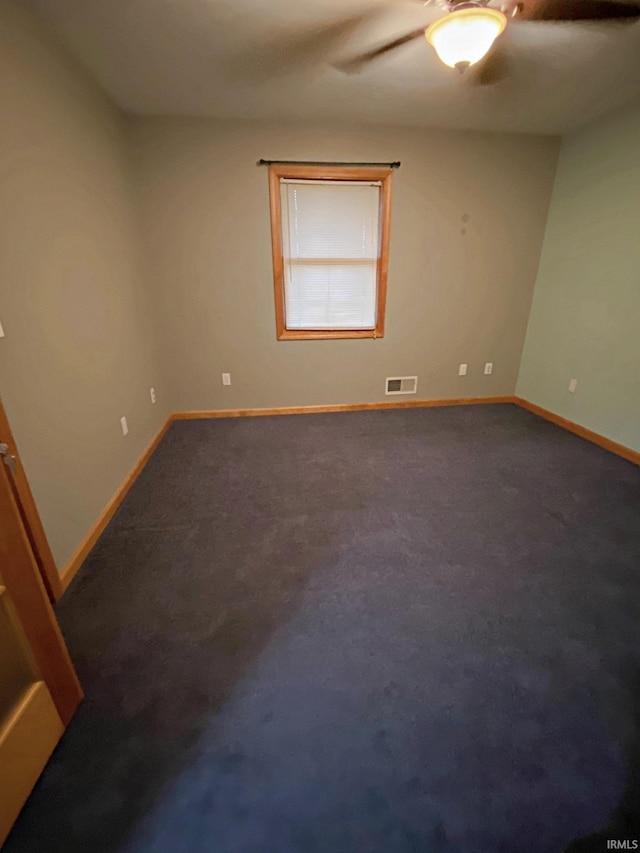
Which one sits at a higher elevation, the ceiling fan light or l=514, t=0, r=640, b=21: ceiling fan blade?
l=514, t=0, r=640, b=21: ceiling fan blade

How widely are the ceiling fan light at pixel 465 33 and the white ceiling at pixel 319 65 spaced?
300 mm

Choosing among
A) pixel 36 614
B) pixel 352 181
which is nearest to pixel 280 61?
pixel 352 181

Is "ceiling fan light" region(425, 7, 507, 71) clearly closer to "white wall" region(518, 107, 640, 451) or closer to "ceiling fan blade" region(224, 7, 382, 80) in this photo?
"ceiling fan blade" region(224, 7, 382, 80)

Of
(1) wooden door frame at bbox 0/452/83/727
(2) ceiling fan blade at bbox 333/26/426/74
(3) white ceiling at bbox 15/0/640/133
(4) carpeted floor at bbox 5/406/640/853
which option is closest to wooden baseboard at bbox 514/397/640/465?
(4) carpeted floor at bbox 5/406/640/853

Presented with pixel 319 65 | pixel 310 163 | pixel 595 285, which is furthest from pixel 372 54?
pixel 595 285

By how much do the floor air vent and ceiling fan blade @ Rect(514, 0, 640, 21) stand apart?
2.57 meters

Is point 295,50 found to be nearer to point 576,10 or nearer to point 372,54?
point 372,54

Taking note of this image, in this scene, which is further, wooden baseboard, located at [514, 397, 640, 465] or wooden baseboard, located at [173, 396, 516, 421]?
wooden baseboard, located at [173, 396, 516, 421]

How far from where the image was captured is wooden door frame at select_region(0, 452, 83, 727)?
95 cm

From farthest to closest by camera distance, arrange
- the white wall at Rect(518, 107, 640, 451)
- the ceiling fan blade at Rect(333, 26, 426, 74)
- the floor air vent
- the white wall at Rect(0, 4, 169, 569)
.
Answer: the floor air vent → the white wall at Rect(518, 107, 640, 451) → the ceiling fan blade at Rect(333, 26, 426, 74) → the white wall at Rect(0, 4, 169, 569)

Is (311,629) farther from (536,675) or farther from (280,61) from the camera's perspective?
→ (280,61)

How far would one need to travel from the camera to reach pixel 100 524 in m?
2.09

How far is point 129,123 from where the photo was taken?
9.28 ft

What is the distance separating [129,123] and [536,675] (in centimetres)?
425
